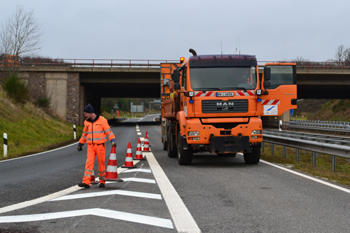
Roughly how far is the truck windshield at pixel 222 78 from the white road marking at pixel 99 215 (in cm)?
632

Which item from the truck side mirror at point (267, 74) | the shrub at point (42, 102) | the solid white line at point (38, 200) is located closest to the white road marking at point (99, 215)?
the solid white line at point (38, 200)

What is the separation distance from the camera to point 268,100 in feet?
74.9

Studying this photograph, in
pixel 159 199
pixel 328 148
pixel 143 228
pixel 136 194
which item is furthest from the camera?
pixel 328 148

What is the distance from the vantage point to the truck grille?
38.3 ft

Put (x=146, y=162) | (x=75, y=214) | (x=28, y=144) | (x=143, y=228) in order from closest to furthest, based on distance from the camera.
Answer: (x=143, y=228), (x=75, y=214), (x=146, y=162), (x=28, y=144)

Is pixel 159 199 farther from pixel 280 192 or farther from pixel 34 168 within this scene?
pixel 34 168

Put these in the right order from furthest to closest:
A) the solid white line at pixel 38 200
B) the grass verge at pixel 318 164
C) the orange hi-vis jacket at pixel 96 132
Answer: the grass verge at pixel 318 164
the orange hi-vis jacket at pixel 96 132
the solid white line at pixel 38 200

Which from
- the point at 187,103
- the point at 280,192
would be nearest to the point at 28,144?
the point at 187,103

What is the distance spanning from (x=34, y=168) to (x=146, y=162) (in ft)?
11.2

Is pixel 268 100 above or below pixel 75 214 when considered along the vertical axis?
above

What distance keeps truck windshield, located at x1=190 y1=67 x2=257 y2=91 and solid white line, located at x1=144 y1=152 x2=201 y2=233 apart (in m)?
3.00

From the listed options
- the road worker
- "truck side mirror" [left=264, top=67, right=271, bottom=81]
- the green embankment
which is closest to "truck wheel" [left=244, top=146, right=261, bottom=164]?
"truck side mirror" [left=264, top=67, right=271, bottom=81]

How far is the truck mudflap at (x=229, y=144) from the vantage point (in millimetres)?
11555

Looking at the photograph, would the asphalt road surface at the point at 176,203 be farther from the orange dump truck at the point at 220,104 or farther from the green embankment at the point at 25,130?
the green embankment at the point at 25,130
